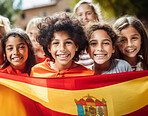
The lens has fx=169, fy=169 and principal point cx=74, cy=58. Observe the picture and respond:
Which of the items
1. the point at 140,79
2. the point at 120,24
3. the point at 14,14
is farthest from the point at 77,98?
the point at 14,14

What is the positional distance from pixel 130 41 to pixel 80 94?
1.16 metres

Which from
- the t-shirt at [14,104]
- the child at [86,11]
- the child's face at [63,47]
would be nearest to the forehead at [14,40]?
the child's face at [63,47]

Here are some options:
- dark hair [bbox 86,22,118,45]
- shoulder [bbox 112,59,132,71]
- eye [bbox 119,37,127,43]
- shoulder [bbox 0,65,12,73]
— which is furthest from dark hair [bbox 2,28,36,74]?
eye [bbox 119,37,127,43]

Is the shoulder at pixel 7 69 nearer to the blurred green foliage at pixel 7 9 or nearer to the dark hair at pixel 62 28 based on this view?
the dark hair at pixel 62 28

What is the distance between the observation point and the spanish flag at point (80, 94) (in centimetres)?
182

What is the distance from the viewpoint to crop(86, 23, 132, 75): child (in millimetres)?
2166

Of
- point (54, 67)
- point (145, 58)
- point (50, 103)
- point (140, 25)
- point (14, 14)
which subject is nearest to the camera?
point (50, 103)

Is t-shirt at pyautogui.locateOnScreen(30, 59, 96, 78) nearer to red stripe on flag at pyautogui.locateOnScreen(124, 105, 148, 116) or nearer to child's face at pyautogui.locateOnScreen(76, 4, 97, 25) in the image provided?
red stripe on flag at pyautogui.locateOnScreen(124, 105, 148, 116)

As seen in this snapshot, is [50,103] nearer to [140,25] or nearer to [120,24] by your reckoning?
[120,24]

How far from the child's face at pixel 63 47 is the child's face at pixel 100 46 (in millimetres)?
290

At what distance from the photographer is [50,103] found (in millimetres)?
1819

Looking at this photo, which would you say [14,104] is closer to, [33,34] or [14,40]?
[14,40]

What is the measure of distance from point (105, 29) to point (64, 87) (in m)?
0.97

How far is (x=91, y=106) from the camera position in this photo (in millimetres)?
1833
